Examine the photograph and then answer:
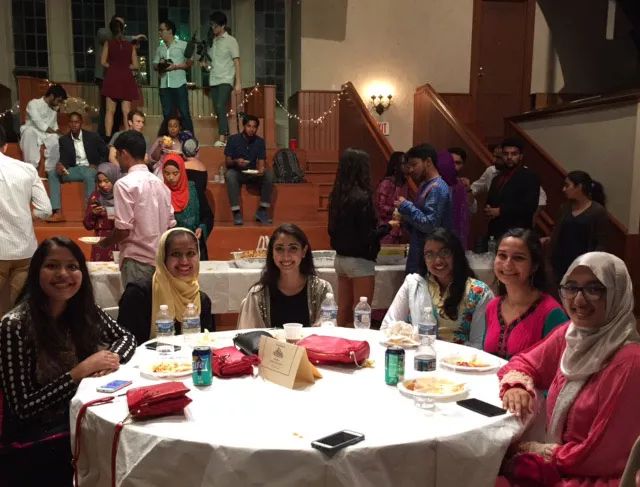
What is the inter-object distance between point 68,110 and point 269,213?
178 inches

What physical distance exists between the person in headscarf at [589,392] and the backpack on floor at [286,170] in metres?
6.11

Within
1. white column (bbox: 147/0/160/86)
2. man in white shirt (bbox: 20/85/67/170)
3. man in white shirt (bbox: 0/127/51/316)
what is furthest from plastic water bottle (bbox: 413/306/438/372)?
white column (bbox: 147/0/160/86)

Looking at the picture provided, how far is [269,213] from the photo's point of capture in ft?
25.3

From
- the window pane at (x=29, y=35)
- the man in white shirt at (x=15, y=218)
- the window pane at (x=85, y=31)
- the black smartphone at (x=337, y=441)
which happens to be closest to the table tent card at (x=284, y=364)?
the black smartphone at (x=337, y=441)

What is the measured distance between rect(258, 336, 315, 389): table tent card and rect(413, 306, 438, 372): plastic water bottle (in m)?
0.42

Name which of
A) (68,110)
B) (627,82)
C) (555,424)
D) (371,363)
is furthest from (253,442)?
(627,82)

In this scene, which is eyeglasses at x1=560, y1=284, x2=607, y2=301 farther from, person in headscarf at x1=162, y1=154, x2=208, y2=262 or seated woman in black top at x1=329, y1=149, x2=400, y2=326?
person in headscarf at x1=162, y1=154, x2=208, y2=262

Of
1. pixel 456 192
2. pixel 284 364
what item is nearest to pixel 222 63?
pixel 456 192

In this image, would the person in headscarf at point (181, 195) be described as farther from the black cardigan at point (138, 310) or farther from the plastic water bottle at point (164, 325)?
the plastic water bottle at point (164, 325)

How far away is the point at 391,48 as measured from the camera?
1019 cm

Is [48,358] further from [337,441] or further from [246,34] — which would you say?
[246,34]

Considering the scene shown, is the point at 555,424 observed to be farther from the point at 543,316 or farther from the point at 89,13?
the point at 89,13

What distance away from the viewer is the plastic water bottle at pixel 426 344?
2291 mm

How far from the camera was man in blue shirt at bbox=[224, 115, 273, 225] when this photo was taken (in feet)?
24.0
